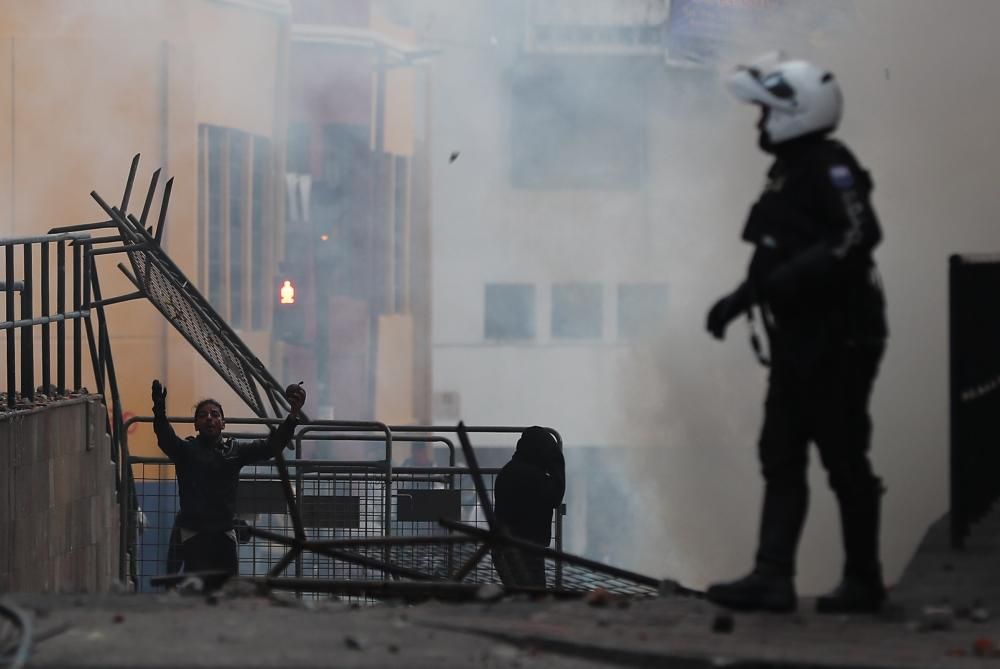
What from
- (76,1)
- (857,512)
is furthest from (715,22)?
(857,512)

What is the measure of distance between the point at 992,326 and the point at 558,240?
53.6 feet

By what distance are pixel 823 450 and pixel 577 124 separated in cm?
1622

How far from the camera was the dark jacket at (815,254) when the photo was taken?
12.2ft

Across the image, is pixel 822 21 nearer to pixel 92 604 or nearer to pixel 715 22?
pixel 715 22

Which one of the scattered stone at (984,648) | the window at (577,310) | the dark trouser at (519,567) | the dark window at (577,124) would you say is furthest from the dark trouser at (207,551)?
the window at (577,310)

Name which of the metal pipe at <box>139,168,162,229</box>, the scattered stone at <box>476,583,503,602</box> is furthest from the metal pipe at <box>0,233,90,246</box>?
the scattered stone at <box>476,583,503,602</box>

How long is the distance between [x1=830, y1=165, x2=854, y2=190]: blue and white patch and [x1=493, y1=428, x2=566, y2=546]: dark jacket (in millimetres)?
3685

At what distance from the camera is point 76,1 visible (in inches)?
535

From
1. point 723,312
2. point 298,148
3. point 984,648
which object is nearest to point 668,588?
point 723,312

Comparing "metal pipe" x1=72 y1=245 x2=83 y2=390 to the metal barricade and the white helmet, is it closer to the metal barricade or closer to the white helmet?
the metal barricade

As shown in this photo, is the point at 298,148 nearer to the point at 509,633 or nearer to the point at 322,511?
the point at 322,511

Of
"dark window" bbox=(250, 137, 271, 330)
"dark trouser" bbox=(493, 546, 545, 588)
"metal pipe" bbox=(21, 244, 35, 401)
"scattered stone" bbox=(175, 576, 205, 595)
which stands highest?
"dark window" bbox=(250, 137, 271, 330)

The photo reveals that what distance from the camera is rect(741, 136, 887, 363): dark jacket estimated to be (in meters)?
3.72

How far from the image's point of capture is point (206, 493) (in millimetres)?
6836
